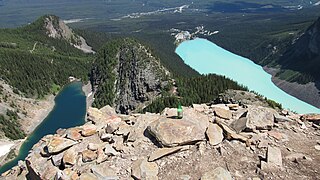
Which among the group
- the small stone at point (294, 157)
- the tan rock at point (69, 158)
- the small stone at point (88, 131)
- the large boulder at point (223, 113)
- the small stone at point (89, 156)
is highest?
the large boulder at point (223, 113)

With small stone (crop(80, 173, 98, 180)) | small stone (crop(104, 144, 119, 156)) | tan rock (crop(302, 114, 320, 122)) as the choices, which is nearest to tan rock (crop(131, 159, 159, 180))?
small stone (crop(104, 144, 119, 156))

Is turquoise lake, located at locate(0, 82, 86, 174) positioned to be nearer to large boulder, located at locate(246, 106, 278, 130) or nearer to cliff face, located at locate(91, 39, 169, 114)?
cliff face, located at locate(91, 39, 169, 114)

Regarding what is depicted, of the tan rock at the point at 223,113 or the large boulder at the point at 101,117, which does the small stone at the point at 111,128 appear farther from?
the tan rock at the point at 223,113

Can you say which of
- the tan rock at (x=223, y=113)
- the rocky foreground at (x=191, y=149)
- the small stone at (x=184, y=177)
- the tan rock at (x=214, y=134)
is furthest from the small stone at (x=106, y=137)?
the tan rock at (x=223, y=113)

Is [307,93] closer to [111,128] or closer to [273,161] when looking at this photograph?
[111,128]

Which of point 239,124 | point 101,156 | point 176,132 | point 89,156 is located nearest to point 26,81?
point 89,156

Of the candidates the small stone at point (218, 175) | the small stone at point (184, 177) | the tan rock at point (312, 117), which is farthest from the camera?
the tan rock at point (312, 117)

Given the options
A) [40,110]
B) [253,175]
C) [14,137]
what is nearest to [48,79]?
[40,110]
